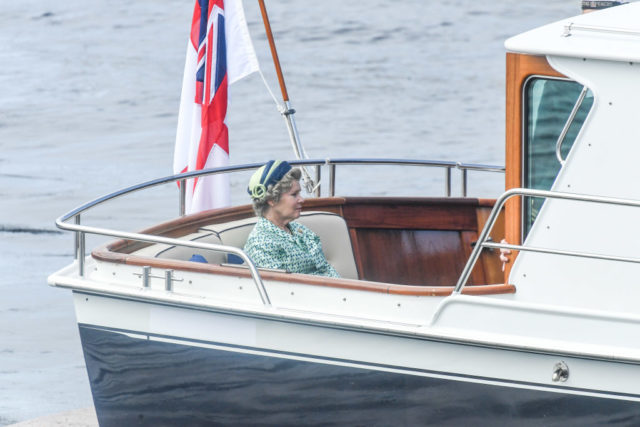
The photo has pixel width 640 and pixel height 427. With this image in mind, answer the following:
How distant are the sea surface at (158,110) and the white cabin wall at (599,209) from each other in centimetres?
406

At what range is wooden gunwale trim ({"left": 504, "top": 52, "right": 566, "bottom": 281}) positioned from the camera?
5.00 m

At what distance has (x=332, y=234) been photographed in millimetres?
6379

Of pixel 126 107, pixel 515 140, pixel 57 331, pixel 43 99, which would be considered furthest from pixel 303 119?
pixel 515 140

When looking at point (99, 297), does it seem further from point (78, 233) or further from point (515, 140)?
point (515, 140)

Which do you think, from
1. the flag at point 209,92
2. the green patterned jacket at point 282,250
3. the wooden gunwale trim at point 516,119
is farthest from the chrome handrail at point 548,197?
the flag at point 209,92

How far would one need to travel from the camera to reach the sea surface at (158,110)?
A: 1052cm

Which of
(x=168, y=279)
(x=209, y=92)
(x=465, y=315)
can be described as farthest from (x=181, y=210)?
(x=465, y=315)

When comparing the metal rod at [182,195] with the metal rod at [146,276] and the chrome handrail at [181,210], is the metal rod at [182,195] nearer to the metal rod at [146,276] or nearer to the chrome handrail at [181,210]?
the chrome handrail at [181,210]

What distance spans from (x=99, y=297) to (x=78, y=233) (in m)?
0.30

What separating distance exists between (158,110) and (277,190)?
13.4 m

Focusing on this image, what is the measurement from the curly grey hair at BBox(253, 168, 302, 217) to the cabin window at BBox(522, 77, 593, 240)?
3.65 feet

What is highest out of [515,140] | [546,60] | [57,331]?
[546,60]

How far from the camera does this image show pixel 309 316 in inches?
201

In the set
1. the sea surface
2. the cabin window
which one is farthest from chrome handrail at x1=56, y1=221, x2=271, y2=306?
the sea surface
